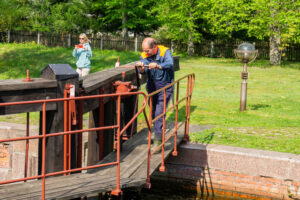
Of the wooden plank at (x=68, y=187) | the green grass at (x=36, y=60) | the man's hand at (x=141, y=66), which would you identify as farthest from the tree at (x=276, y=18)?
the wooden plank at (x=68, y=187)

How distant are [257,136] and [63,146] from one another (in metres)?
4.37

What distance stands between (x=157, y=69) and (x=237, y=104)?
221 inches

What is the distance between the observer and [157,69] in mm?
6637

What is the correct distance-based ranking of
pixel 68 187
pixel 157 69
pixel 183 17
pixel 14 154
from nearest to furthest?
1. pixel 68 187
2. pixel 157 69
3. pixel 14 154
4. pixel 183 17

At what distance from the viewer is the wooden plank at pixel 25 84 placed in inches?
184

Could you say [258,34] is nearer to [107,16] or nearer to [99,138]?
[107,16]

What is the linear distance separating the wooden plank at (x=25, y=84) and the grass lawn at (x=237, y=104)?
361 cm

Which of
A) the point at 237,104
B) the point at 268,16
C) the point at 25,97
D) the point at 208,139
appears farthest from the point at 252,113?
the point at 268,16

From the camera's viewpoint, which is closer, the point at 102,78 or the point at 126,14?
the point at 102,78

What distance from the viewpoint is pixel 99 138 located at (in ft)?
21.6

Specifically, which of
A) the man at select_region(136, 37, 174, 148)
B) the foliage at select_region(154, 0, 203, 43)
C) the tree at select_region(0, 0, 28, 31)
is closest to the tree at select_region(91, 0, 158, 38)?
the foliage at select_region(154, 0, 203, 43)

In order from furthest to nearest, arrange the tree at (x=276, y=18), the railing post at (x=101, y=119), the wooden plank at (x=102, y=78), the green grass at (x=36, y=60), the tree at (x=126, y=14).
A: the tree at (x=126, y=14) → the tree at (x=276, y=18) → the green grass at (x=36, y=60) → the railing post at (x=101, y=119) → the wooden plank at (x=102, y=78)

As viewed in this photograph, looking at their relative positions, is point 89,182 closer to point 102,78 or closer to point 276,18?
point 102,78

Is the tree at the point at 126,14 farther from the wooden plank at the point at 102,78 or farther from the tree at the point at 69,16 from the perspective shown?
the wooden plank at the point at 102,78
